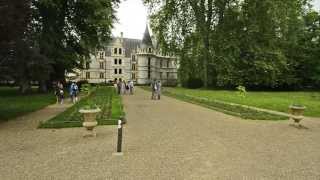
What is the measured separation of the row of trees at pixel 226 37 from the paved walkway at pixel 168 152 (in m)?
39.1

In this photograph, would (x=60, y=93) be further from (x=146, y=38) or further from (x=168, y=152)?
(x=146, y=38)

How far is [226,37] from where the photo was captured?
185 feet

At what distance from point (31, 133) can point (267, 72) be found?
45.2 metres

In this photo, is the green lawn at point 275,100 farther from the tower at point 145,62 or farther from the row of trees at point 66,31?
the tower at point 145,62

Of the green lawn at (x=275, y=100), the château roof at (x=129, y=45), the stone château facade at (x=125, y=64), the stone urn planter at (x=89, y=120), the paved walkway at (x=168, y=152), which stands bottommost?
the paved walkway at (x=168, y=152)

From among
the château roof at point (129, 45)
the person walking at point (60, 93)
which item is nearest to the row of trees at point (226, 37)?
the person walking at point (60, 93)

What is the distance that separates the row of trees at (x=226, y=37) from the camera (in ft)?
182

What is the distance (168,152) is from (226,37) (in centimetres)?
4669

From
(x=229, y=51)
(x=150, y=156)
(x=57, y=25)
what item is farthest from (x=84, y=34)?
(x=150, y=156)

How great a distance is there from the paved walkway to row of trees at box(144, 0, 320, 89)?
128ft

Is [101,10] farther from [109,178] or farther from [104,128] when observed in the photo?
[109,178]

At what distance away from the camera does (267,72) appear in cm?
5669

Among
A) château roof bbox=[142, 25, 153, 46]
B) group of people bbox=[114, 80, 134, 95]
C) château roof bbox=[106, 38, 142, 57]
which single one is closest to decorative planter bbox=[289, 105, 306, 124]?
group of people bbox=[114, 80, 134, 95]

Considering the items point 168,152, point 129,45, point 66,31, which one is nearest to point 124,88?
point 66,31
